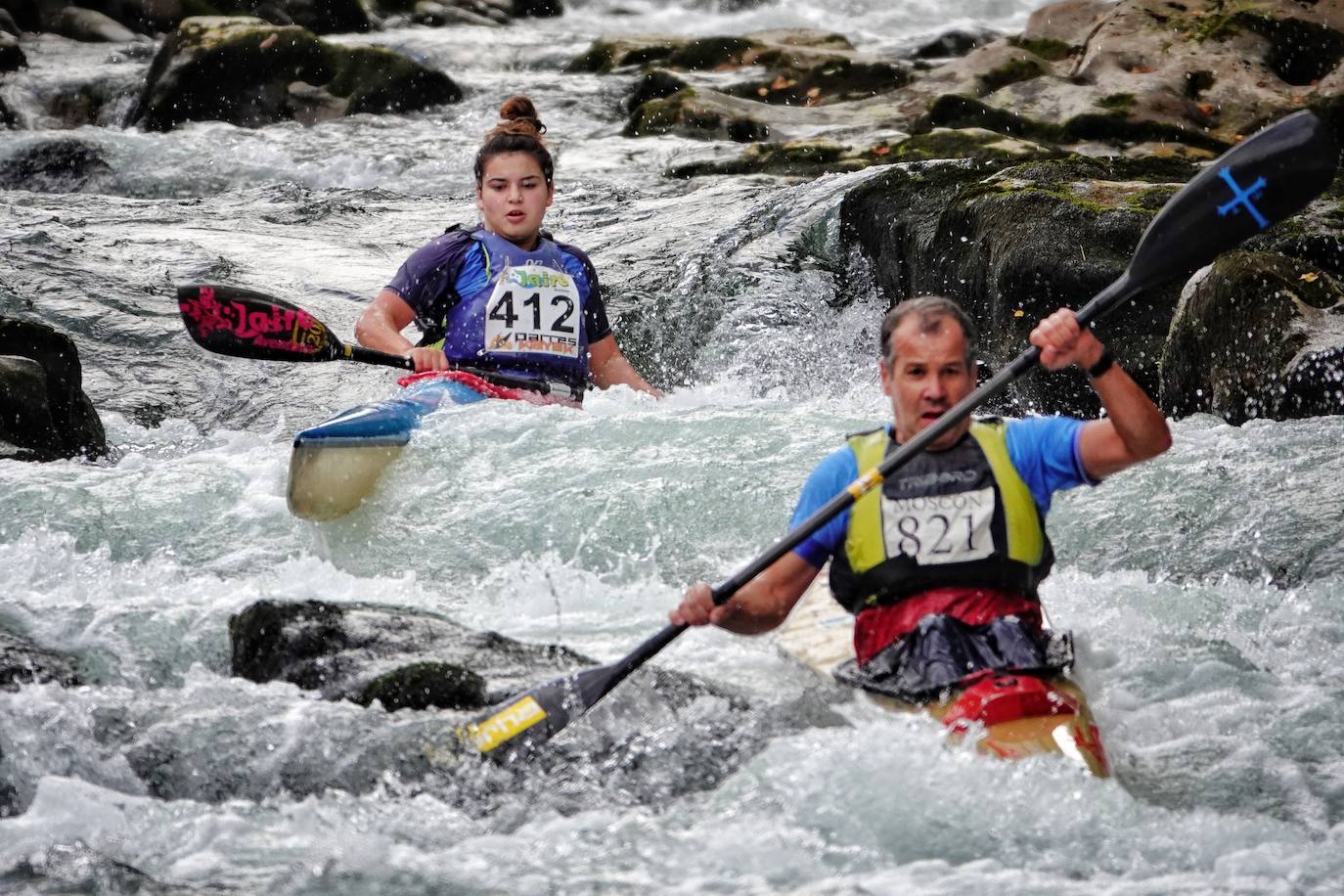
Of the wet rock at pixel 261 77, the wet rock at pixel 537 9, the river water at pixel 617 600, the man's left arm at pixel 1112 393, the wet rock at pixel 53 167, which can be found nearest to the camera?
the river water at pixel 617 600

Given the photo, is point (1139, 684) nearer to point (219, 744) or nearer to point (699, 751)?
point (699, 751)

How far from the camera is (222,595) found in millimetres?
4672

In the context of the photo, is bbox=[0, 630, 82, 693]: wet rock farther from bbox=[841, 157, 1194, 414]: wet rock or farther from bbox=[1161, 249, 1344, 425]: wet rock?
bbox=[841, 157, 1194, 414]: wet rock

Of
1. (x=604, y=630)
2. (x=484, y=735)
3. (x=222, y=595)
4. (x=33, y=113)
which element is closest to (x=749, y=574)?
(x=484, y=735)

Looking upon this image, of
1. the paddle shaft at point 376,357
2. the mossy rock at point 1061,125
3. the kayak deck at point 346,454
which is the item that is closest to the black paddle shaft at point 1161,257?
the kayak deck at point 346,454

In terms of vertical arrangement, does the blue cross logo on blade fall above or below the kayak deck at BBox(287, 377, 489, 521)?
above

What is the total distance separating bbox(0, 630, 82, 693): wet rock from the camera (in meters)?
3.80

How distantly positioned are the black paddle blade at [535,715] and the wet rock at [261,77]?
11108 millimetres

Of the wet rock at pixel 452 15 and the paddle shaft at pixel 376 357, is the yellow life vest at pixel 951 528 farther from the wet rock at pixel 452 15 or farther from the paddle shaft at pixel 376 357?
the wet rock at pixel 452 15

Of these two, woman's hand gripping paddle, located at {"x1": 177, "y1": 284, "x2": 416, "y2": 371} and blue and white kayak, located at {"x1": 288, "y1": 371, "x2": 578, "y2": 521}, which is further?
woman's hand gripping paddle, located at {"x1": 177, "y1": 284, "x2": 416, "y2": 371}

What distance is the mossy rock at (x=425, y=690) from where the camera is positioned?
364 cm

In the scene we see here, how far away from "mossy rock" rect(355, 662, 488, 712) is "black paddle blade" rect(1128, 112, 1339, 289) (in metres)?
1.74

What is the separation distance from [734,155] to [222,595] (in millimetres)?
6868

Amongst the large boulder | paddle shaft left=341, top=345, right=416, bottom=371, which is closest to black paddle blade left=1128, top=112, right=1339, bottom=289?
the large boulder
